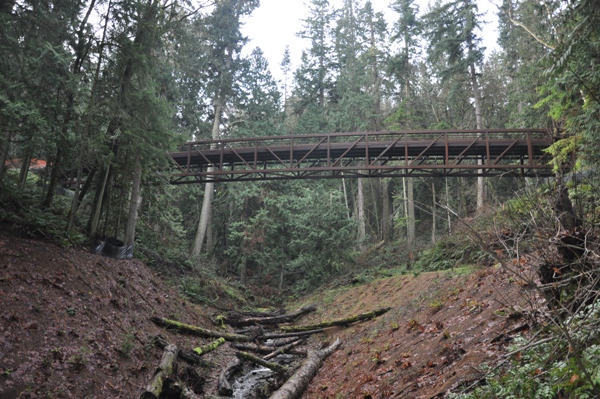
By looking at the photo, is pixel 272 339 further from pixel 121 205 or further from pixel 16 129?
pixel 16 129

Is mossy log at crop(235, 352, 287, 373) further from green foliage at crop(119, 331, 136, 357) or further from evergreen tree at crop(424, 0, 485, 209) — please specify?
evergreen tree at crop(424, 0, 485, 209)

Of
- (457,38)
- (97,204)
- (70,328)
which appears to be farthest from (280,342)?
(457,38)

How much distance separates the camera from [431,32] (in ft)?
80.6

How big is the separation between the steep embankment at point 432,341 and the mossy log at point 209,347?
3.64 metres

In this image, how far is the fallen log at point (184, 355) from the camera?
984 cm

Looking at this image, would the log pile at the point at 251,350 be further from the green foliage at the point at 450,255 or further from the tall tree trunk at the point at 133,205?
the tall tree trunk at the point at 133,205

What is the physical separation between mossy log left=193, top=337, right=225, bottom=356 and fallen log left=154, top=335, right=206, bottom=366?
0.55 meters

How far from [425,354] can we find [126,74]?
12.1 metres

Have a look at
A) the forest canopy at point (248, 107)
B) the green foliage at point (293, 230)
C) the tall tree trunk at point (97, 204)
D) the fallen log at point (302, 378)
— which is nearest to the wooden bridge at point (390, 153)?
the forest canopy at point (248, 107)

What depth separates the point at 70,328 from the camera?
25.8ft

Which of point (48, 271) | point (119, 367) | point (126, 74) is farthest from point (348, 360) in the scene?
point (126, 74)

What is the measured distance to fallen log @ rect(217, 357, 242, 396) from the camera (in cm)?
861

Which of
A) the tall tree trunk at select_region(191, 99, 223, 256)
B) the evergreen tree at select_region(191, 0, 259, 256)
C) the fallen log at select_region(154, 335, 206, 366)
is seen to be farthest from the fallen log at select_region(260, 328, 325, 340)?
the evergreen tree at select_region(191, 0, 259, 256)

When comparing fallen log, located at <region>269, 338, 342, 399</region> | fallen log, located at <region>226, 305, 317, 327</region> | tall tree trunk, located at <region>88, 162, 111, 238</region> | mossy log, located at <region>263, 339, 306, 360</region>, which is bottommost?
fallen log, located at <region>226, 305, 317, 327</region>
